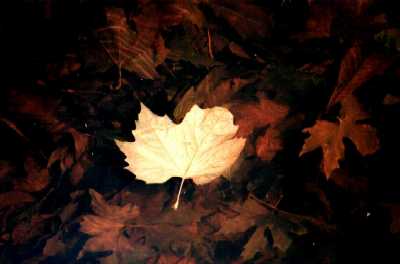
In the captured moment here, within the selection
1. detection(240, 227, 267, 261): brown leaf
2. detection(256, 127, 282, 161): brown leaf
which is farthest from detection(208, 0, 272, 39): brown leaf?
detection(240, 227, 267, 261): brown leaf

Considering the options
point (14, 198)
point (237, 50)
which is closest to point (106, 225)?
point (14, 198)

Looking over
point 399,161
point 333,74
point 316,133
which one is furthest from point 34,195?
point 399,161

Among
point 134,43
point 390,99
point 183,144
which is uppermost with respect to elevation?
point 134,43

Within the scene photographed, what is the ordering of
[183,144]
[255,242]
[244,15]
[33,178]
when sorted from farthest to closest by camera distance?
[33,178]
[255,242]
[244,15]
[183,144]

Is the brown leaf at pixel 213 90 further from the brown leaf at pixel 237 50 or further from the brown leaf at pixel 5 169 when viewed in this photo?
the brown leaf at pixel 5 169

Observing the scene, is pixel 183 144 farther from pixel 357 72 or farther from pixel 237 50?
pixel 357 72

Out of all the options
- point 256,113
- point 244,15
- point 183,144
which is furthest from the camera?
point 256,113

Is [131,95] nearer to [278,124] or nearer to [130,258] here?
[278,124]
